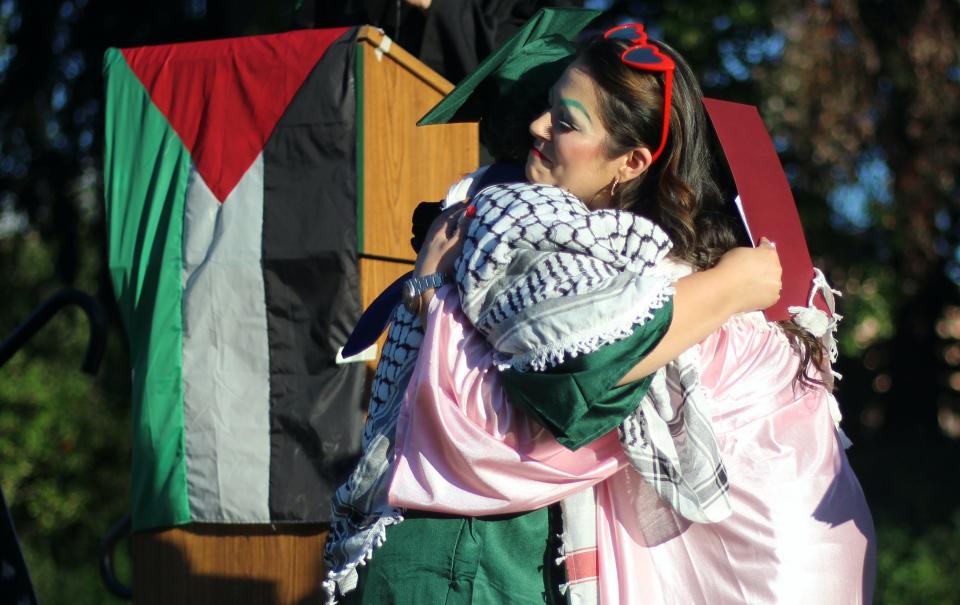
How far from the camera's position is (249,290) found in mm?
3049

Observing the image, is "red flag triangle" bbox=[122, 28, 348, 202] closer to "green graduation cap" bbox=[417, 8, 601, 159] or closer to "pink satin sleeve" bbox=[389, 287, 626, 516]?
"green graduation cap" bbox=[417, 8, 601, 159]

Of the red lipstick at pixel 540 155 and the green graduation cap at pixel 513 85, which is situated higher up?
the green graduation cap at pixel 513 85

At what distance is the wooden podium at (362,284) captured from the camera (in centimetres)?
297

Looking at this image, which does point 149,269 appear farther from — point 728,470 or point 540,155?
point 728,470

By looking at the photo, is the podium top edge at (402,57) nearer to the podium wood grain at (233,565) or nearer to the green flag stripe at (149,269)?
the green flag stripe at (149,269)

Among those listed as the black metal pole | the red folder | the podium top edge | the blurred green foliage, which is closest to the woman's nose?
the red folder

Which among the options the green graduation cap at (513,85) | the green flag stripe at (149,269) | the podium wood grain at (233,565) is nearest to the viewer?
the green graduation cap at (513,85)

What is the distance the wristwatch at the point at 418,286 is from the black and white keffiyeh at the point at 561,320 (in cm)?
5

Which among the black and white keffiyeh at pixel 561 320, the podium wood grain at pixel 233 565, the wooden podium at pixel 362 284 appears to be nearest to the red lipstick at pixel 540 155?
the black and white keffiyeh at pixel 561 320

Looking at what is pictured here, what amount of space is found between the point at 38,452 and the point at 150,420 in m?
6.08

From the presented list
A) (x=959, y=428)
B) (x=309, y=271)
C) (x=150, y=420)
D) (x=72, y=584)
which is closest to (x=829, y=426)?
(x=309, y=271)

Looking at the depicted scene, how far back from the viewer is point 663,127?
201 cm

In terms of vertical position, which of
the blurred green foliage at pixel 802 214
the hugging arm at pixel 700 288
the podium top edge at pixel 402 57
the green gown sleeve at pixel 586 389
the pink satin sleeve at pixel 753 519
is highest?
the podium top edge at pixel 402 57

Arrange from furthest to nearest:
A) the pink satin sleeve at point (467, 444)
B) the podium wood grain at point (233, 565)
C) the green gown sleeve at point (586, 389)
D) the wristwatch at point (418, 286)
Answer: the podium wood grain at point (233, 565) → the wristwatch at point (418, 286) → the pink satin sleeve at point (467, 444) → the green gown sleeve at point (586, 389)
